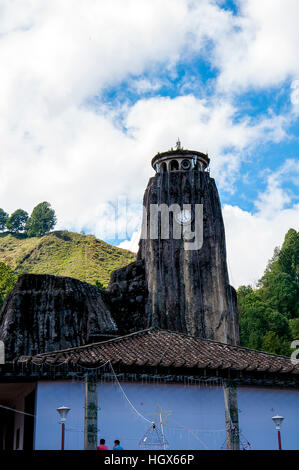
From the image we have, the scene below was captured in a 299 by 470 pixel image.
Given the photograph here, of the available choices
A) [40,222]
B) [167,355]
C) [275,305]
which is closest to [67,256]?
[40,222]

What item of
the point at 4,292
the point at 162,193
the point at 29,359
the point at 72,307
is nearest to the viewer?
the point at 29,359

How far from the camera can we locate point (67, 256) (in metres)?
91.9

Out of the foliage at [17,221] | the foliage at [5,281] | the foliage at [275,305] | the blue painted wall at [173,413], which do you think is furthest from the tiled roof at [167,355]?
the foliage at [17,221]

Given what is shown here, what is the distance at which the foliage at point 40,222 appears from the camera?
10850 cm

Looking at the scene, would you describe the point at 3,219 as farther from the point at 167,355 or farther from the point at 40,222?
the point at 167,355

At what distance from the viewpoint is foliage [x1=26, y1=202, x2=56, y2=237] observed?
108 m

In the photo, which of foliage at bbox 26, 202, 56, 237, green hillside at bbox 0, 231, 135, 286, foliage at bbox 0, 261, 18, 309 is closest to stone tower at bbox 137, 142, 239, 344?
foliage at bbox 0, 261, 18, 309

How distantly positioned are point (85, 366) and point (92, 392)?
82 centimetres

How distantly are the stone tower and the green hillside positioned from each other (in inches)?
1620

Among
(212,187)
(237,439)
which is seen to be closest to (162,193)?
(212,187)

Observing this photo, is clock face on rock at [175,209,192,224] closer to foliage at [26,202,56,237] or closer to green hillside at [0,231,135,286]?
green hillside at [0,231,135,286]

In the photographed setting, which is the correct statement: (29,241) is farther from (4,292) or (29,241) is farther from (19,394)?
(19,394)

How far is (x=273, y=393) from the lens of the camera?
19172 mm

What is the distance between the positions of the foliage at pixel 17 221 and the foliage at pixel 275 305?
2281 inches
